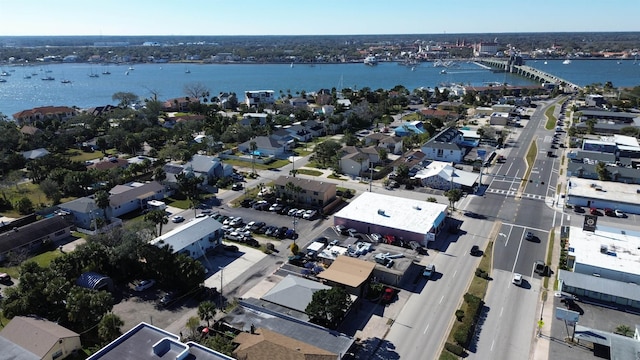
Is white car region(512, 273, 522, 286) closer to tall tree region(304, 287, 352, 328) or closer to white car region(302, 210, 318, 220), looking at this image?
tall tree region(304, 287, 352, 328)

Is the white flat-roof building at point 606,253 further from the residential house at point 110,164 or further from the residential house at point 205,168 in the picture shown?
the residential house at point 110,164

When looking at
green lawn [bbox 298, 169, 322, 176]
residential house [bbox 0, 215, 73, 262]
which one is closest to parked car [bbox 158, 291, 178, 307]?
residential house [bbox 0, 215, 73, 262]

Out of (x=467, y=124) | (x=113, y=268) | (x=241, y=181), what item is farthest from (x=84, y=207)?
(x=467, y=124)

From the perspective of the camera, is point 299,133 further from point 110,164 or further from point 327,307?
point 327,307

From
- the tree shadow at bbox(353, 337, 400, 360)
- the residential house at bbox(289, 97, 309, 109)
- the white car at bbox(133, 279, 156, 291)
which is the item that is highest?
the residential house at bbox(289, 97, 309, 109)

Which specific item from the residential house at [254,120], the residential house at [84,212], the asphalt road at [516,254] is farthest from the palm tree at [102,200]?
the residential house at [254,120]

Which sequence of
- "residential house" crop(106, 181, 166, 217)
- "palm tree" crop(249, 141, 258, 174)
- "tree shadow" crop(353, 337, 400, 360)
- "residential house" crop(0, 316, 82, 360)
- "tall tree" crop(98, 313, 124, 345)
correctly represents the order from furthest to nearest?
"palm tree" crop(249, 141, 258, 174), "residential house" crop(106, 181, 166, 217), "tree shadow" crop(353, 337, 400, 360), "tall tree" crop(98, 313, 124, 345), "residential house" crop(0, 316, 82, 360)
